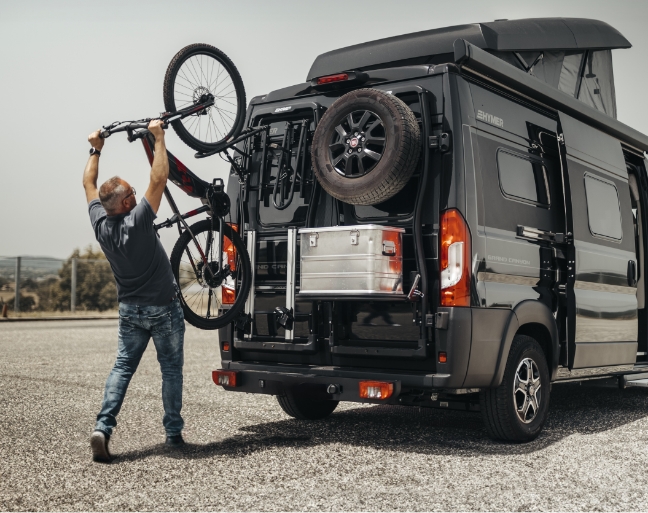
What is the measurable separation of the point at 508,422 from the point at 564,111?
2.92 metres

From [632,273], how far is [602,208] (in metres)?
0.91

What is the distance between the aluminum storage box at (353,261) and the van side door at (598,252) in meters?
1.93

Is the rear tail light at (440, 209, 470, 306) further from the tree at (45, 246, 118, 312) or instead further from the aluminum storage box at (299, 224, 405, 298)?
the tree at (45, 246, 118, 312)

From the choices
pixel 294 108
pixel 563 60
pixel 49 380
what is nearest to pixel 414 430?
pixel 294 108

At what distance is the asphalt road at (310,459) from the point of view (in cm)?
466

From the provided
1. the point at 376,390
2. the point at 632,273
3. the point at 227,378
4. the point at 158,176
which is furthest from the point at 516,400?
the point at 158,176

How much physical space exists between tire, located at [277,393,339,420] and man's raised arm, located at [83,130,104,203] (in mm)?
2523

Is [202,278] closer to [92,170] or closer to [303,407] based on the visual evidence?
[92,170]

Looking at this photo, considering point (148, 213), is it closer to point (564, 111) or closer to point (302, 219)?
point (302, 219)

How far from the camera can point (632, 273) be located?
8.16 metres

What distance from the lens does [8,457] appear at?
573 cm

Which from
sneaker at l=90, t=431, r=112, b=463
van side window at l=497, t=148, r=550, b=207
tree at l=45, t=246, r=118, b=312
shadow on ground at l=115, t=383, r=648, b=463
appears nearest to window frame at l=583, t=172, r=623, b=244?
van side window at l=497, t=148, r=550, b=207

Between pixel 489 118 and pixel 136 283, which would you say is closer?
pixel 136 283

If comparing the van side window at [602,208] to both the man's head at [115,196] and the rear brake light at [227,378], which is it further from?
the man's head at [115,196]
